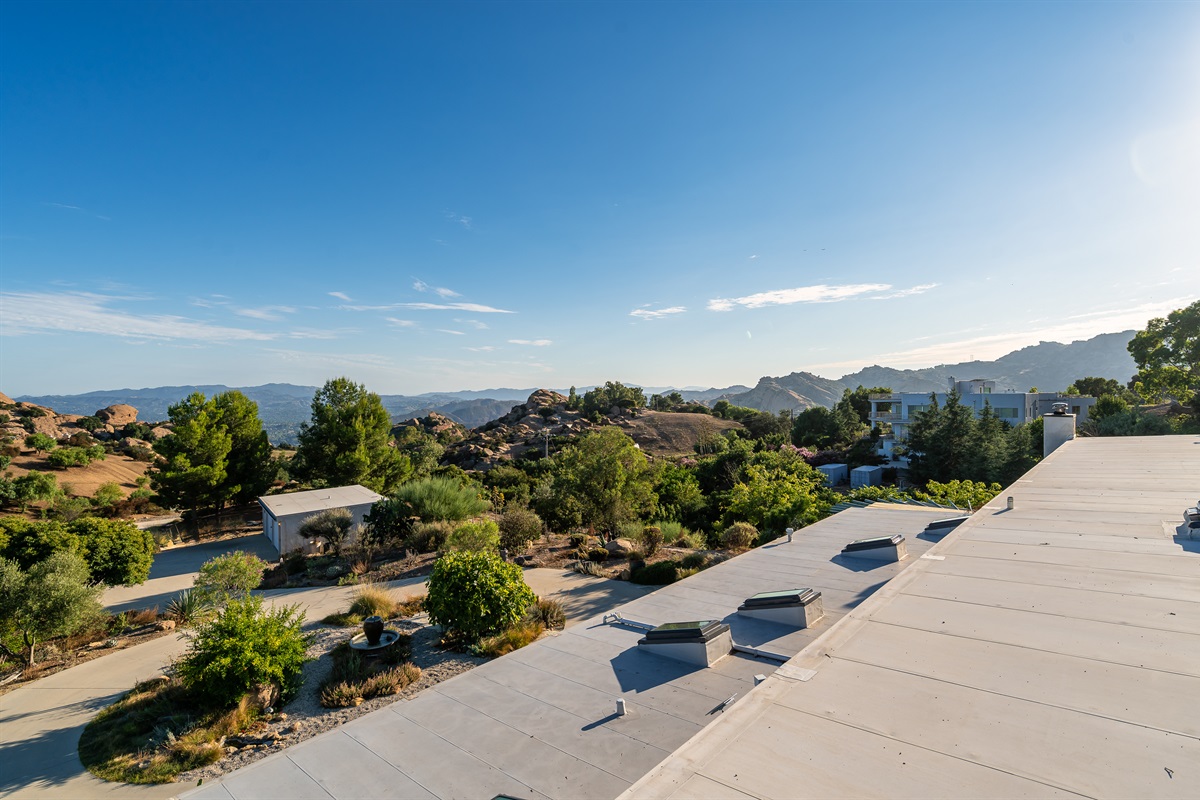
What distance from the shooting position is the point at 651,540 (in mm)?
14992

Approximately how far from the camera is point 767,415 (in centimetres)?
5500

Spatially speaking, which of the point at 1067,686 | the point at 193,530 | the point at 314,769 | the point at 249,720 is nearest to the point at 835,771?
the point at 1067,686

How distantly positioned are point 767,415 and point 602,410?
21.7 metres

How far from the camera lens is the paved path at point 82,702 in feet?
18.7

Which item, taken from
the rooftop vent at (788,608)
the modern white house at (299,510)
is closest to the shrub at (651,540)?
the rooftop vent at (788,608)

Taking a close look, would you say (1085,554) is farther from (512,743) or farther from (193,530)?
(193,530)

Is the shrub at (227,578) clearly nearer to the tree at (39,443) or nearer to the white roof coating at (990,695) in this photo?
the white roof coating at (990,695)

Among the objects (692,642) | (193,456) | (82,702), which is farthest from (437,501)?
(692,642)

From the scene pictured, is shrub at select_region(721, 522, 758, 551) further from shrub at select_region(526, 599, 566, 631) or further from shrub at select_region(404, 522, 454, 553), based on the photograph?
shrub at select_region(404, 522, 454, 553)

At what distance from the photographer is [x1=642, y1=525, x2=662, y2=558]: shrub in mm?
14820

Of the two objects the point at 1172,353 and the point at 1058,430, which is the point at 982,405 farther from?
the point at 1058,430

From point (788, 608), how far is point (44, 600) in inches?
467

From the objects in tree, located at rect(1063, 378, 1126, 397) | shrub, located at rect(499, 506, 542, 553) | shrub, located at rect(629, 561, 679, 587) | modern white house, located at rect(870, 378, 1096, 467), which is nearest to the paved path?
shrub, located at rect(629, 561, 679, 587)

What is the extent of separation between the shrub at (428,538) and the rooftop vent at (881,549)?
11.6 meters
